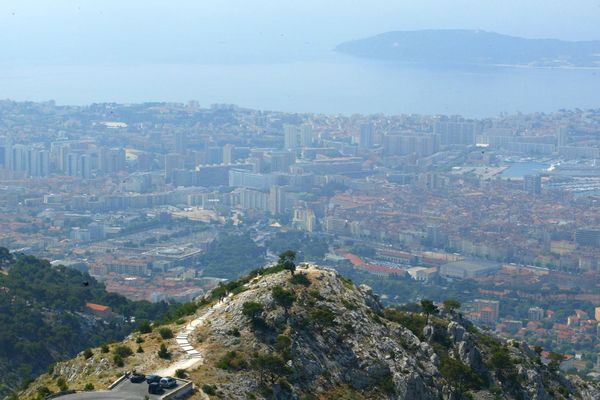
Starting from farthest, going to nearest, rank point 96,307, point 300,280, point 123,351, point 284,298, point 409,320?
point 96,307, point 409,320, point 300,280, point 284,298, point 123,351

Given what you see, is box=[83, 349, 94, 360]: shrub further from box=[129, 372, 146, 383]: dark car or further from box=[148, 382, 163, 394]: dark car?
box=[148, 382, 163, 394]: dark car

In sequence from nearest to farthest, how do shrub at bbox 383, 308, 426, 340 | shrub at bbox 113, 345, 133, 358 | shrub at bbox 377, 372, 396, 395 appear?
shrub at bbox 113, 345, 133, 358, shrub at bbox 377, 372, 396, 395, shrub at bbox 383, 308, 426, 340

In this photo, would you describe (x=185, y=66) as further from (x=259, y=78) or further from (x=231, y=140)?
(x=231, y=140)

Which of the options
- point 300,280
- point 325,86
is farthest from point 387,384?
point 325,86

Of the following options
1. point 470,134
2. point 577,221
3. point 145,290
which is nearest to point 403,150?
point 470,134

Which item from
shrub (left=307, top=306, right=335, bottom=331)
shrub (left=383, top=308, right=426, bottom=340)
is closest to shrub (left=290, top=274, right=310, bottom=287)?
shrub (left=307, top=306, right=335, bottom=331)

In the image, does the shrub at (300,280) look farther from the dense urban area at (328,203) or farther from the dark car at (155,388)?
the dense urban area at (328,203)

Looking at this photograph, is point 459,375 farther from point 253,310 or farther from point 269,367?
point 269,367
